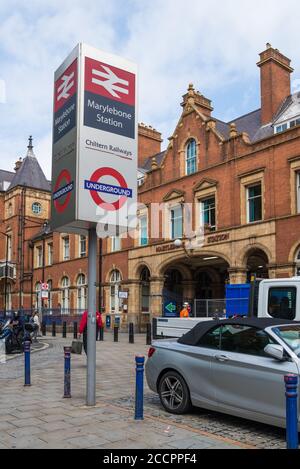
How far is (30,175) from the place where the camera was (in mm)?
56750

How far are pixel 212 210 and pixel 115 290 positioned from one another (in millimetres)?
11275

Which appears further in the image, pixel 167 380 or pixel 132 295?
pixel 132 295

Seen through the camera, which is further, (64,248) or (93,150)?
(64,248)

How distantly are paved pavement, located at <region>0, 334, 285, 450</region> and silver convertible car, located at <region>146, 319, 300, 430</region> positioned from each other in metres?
0.31

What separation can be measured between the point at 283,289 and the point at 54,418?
256 inches

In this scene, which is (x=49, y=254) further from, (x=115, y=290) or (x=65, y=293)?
(x=115, y=290)

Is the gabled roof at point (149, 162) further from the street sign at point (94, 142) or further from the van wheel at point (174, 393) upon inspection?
the van wheel at point (174, 393)

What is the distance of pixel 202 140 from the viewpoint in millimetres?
30547

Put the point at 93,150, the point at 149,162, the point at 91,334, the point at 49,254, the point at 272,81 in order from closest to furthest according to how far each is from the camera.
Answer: the point at 93,150 → the point at 91,334 → the point at 272,81 → the point at 149,162 → the point at 49,254

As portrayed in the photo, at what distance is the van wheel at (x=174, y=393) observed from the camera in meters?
7.41

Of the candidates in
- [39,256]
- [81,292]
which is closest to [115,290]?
[81,292]

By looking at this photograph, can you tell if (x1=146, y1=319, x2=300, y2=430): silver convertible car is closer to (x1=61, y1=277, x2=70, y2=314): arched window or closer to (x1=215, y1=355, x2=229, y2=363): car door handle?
(x1=215, y1=355, x2=229, y2=363): car door handle

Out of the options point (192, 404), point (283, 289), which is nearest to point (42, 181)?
point (283, 289)
